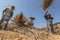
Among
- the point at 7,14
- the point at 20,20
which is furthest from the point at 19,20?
the point at 7,14

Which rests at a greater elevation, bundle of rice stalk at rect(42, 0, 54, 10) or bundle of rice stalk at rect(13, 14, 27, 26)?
bundle of rice stalk at rect(42, 0, 54, 10)

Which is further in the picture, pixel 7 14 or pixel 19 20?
pixel 19 20

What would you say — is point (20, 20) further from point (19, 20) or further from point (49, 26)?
point (49, 26)

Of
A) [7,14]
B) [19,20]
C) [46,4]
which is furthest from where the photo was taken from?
[19,20]

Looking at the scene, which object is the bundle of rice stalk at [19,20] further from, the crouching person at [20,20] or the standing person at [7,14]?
the standing person at [7,14]

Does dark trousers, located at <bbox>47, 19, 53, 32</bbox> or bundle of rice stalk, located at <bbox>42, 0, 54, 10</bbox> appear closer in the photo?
dark trousers, located at <bbox>47, 19, 53, 32</bbox>

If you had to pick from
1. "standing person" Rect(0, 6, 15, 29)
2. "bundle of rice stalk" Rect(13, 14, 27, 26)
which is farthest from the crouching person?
"standing person" Rect(0, 6, 15, 29)

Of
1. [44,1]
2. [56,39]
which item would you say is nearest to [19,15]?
[44,1]

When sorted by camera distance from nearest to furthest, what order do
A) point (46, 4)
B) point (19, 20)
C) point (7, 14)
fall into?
point (7, 14) < point (46, 4) < point (19, 20)

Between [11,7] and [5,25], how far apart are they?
1.44 metres

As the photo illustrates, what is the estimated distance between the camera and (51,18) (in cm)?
1523

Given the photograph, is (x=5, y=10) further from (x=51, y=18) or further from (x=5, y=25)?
(x=51, y=18)

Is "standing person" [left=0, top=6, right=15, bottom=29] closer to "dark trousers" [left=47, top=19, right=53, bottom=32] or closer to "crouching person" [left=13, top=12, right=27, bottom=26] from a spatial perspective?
"crouching person" [left=13, top=12, right=27, bottom=26]

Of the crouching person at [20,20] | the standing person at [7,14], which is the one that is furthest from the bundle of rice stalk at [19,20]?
the standing person at [7,14]
